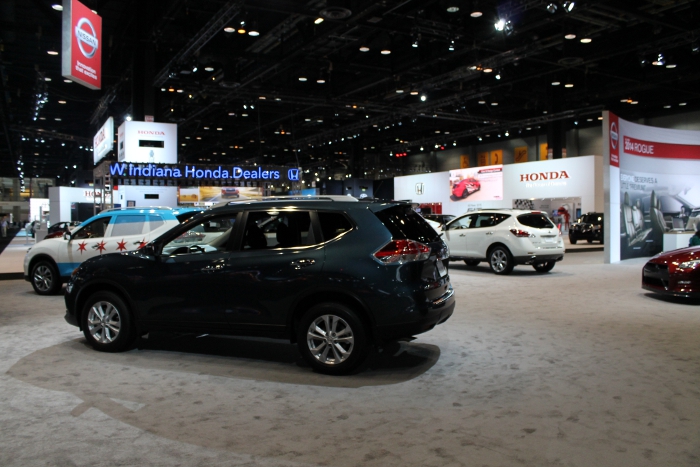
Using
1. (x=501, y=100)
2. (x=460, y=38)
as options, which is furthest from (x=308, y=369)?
(x=501, y=100)

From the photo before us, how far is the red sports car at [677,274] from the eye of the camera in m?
8.64

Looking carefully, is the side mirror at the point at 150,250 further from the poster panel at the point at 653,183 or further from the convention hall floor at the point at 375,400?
the poster panel at the point at 653,183

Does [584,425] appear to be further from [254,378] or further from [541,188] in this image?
[541,188]

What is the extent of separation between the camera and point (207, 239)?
629cm

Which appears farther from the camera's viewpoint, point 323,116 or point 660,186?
point 323,116

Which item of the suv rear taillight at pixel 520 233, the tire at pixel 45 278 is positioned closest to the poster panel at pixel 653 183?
the suv rear taillight at pixel 520 233

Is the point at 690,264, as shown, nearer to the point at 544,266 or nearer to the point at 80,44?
the point at 544,266

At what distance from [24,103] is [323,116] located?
665 inches

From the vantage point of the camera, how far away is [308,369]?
209 inches

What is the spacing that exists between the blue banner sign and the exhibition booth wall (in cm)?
1529

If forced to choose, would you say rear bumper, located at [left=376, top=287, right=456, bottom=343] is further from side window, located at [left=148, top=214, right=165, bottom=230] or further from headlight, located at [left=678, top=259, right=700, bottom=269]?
side window, located at [left=148, top=214, right=165, bottom=230]

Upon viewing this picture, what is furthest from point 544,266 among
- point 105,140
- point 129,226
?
point 105,140

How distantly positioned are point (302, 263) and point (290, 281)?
0.67 ft

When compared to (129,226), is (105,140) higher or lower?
higher
